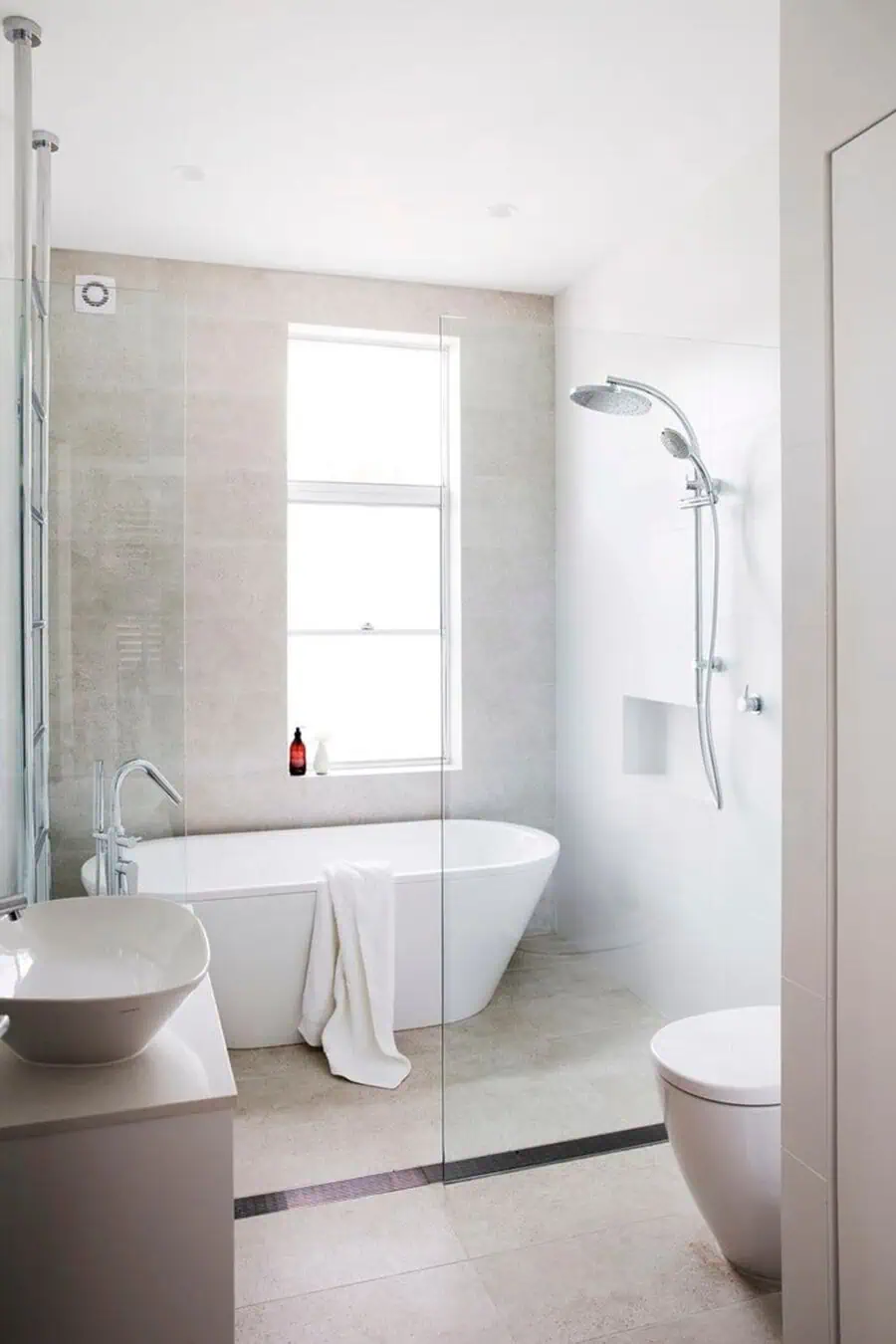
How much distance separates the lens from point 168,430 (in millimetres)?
2479

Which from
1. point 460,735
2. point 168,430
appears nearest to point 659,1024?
point 460,735

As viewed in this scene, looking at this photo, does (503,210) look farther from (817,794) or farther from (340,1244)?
(340,1244)

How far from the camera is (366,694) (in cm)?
469

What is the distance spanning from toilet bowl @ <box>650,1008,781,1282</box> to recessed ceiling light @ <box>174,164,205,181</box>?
2.87 m

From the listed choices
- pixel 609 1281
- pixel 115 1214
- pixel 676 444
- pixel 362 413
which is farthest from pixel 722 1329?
pixel 362 413

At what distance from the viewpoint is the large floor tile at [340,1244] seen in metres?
2.28

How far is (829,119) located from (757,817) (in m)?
1.68

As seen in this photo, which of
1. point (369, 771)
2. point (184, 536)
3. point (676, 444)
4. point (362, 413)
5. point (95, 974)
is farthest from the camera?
point (362, 413)

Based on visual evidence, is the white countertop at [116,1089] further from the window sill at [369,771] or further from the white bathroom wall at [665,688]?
the window sill at [369,771]

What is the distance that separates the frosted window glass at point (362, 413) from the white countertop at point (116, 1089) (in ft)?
10.4

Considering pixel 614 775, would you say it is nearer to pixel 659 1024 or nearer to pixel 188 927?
pixel 659 1024

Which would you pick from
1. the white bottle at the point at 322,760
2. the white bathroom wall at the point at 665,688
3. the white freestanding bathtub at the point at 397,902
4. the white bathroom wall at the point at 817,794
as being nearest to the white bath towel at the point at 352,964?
the white freestanding bathtub at the point at 397,902

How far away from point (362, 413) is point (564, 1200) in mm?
3285

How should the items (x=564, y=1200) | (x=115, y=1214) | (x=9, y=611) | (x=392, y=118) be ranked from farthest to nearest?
(x=392, y=118)
(x=564, y=1200)
(x=9, y=611)
(x=115, y=1214)
